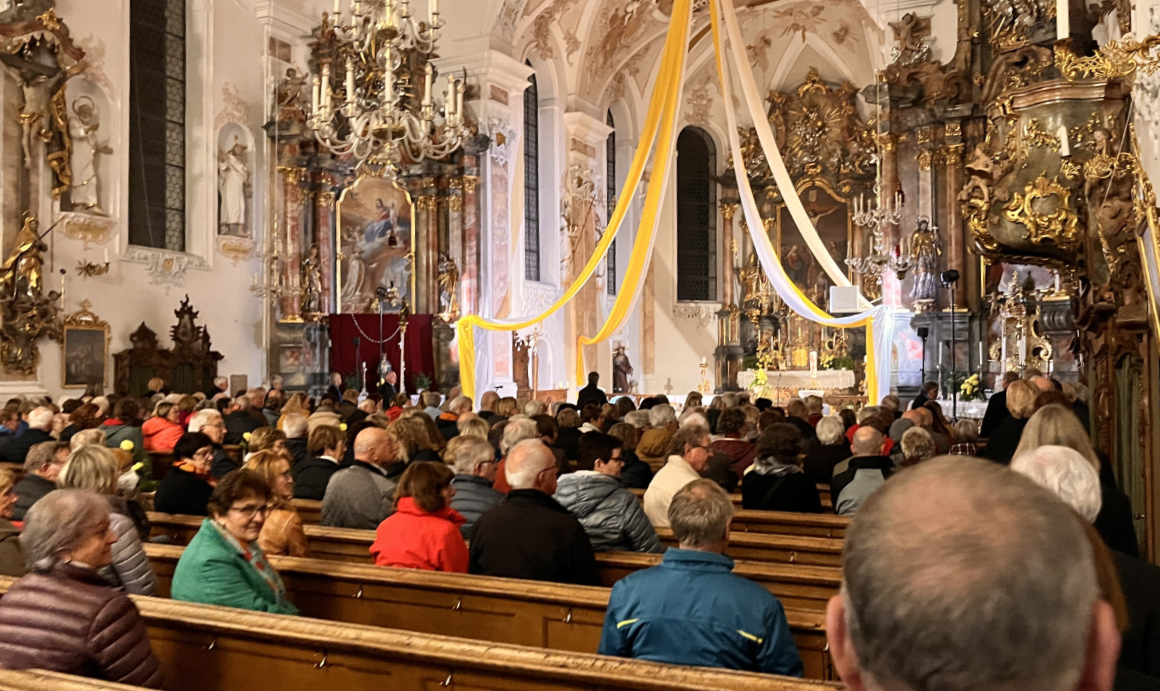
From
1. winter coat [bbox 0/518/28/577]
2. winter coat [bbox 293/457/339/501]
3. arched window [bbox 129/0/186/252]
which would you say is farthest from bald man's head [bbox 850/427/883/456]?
arched window [bbox 129/0/186/252]

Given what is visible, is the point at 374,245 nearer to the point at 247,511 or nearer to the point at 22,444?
the point at 22,444

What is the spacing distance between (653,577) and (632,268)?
1062 cm

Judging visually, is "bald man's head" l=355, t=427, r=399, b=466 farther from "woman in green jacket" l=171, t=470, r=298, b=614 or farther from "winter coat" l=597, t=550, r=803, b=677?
"winter coat" l=597, t=550, r=803, b=677

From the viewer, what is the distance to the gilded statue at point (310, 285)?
1944 cm

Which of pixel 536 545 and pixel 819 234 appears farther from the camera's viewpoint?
pixel 819 234

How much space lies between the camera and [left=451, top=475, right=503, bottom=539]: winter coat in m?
5.41

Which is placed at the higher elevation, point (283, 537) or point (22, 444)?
point (22, 444)

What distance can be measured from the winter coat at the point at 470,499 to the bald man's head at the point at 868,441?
2.26m

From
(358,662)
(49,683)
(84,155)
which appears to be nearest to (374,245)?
(84,155)

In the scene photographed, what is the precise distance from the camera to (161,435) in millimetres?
9312

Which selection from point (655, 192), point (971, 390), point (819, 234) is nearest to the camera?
point (655, 192)

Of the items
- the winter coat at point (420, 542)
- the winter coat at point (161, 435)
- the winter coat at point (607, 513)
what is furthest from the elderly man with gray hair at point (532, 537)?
the winter coat at point (161, 435)

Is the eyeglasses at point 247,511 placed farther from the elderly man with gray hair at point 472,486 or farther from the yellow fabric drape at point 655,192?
the yellow fabric drape at point 655,192

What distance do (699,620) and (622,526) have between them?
189 centimetres
